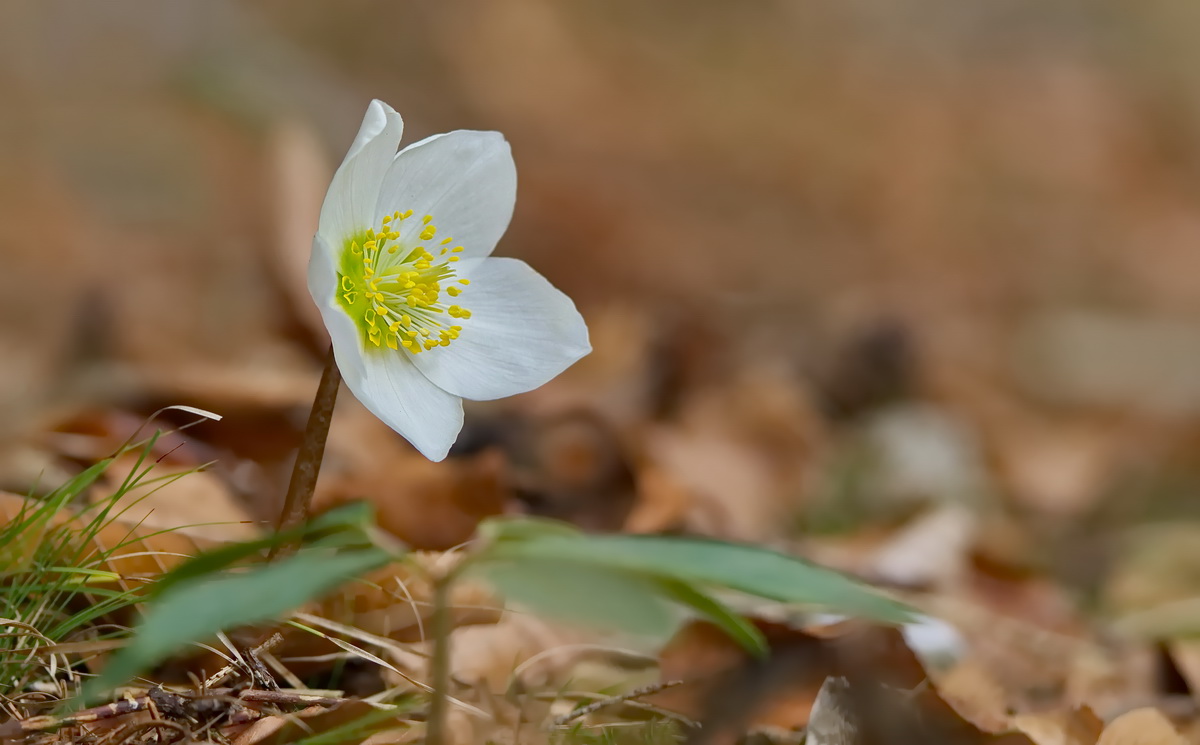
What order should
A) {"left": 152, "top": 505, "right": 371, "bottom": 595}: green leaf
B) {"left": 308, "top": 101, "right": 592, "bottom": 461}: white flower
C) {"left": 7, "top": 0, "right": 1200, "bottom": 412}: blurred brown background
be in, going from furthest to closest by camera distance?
{"left": 7, "top": 0, "right": 1200, "bottom": 412}: blurred brown background → {"left": 308, "top": 101, "right": 592, "bottom": 461}: white flower → {"left": 152, "top": 505, "right": 371, "bottom": 595}: green leaf

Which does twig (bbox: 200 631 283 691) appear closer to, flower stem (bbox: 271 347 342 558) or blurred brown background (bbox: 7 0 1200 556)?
flower stem (bbox: 271 347 342 558)

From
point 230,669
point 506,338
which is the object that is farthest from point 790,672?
point 230,669

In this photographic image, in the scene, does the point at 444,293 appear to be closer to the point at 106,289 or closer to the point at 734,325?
the point at 106,289

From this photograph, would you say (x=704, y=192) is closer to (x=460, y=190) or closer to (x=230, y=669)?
(x=460, y=190)

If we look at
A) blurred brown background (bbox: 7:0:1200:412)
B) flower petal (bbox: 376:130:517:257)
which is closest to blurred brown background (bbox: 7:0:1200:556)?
blurred brown background (bbox: 7:0:1200:412)

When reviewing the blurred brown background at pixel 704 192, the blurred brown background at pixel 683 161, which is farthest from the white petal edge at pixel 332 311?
the blurred brown background at pixel 683 161

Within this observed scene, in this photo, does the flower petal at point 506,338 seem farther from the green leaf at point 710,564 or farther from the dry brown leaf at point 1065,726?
the dry brown leaf at point 1065,726

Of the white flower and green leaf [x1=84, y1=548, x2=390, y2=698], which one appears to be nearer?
green leaf [x1=84, y1=548, x2=390, y2=698]

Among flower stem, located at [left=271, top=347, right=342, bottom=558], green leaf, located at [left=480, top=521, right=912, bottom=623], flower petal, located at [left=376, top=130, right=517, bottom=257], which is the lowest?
flower stem, located at [left=271, top=347, right=342, bottom=558]
